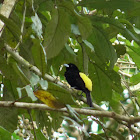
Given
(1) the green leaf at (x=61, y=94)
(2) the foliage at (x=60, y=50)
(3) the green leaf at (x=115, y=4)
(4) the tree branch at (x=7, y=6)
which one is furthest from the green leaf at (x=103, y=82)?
(4) the tree branch at (x=7, y=6)

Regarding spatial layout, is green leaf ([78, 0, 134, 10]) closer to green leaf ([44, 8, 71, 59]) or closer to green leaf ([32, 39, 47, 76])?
green leaf ([44, 8, 71, 59])

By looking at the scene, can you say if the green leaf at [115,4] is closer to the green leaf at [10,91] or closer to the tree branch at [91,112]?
the green leaf at [10,91]

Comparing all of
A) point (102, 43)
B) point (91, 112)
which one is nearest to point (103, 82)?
point (102, 43)

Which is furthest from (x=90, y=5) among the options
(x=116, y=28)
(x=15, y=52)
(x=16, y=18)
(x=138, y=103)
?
(x=138, y=103)

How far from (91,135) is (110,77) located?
73 cm

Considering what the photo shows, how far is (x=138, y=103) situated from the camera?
2.96 metres

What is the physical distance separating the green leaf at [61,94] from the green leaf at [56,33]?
230 millimetres

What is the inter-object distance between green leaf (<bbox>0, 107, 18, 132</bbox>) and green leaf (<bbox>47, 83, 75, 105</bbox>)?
0.57m

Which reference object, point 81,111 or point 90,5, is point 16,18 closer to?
point 90,5

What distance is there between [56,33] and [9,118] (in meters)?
0.67

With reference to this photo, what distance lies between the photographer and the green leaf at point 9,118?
2268mm

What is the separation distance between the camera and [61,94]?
5.89ft

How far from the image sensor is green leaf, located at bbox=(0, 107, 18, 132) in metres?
2.27

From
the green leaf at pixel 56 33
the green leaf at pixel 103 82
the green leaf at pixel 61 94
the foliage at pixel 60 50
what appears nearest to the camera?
the green leaf at pixel 61 94
